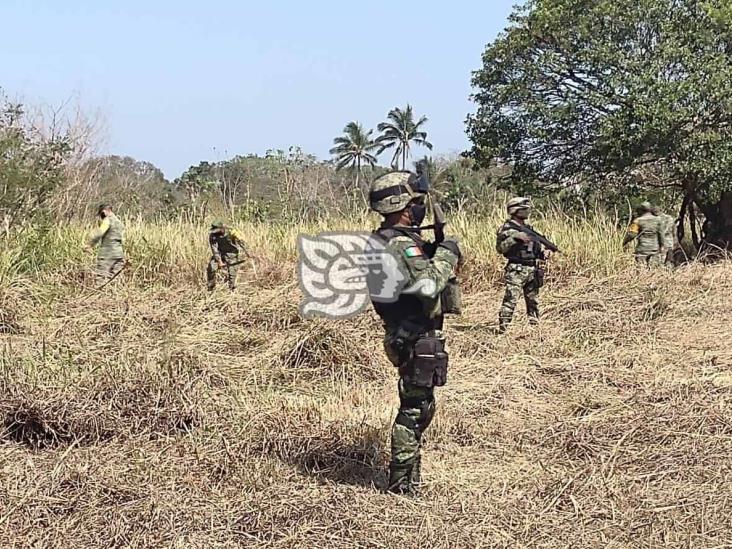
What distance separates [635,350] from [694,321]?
54.7 inches

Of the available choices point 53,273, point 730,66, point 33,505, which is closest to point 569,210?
point 730,66

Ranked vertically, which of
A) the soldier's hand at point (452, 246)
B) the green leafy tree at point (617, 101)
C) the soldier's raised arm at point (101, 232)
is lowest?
the soldier's hand at point (452, 246)

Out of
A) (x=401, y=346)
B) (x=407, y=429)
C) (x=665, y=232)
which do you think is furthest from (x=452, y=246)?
(x=665, y=232)

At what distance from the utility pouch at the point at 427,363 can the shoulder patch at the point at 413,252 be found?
0.36 metres

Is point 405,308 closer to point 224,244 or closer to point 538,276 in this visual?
point 538,276

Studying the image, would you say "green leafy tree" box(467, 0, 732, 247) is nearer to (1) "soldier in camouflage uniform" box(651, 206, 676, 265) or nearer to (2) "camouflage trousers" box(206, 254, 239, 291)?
(1) "soldier in camouflage uniform" box(651, 206, 676, 265)

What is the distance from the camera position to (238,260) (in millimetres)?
9234

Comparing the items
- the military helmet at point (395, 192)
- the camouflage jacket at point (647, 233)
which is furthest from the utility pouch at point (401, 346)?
the camouflage jacket at point (647, 233)

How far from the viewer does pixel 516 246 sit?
7238 millimetres

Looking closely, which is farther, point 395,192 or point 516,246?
point 516,246

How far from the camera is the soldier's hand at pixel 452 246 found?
3413mm

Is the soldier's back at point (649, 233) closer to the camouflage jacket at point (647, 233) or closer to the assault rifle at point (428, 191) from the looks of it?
the camouflage jacket at point (647, 233)

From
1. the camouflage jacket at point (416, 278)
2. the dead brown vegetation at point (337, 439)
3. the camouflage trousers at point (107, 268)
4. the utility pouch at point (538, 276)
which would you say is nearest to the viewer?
the dead brown vegetation at point (337, 439)

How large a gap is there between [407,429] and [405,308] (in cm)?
52
